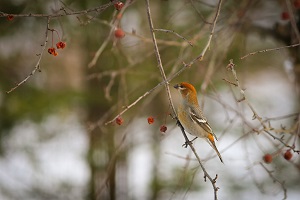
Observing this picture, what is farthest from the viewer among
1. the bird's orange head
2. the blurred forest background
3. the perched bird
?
the blurred forest background

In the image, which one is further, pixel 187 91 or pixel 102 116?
pixel 102 116

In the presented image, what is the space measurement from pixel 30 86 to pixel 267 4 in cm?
334

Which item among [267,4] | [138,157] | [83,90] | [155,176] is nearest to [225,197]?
[155,176]

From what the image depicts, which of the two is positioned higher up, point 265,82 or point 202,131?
point 265,82

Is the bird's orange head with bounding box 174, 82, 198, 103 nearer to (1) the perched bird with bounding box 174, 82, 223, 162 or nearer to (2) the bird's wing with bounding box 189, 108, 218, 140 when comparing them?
(1) the perched bird with bounding box 174, 82, 223, 162

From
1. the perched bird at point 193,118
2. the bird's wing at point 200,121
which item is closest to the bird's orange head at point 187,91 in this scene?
the perched bird at point 193,118

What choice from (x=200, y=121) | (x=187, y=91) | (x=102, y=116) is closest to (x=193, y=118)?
(x=200, y=121)

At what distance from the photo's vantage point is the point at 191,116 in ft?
11.7

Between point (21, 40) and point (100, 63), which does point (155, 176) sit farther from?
point (21, 40)

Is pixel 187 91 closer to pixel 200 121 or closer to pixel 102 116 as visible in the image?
pixel 200 121

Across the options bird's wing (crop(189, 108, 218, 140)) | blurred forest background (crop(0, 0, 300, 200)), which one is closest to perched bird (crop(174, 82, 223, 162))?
bird's wing (crop(189, 108, 218, 140))

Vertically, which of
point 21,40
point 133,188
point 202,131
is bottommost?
point 202,131

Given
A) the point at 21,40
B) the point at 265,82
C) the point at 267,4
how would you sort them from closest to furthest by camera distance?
the point at 267,4, the point at 21,40, the point at 265,82

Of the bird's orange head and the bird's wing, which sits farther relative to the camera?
the bird's wing
